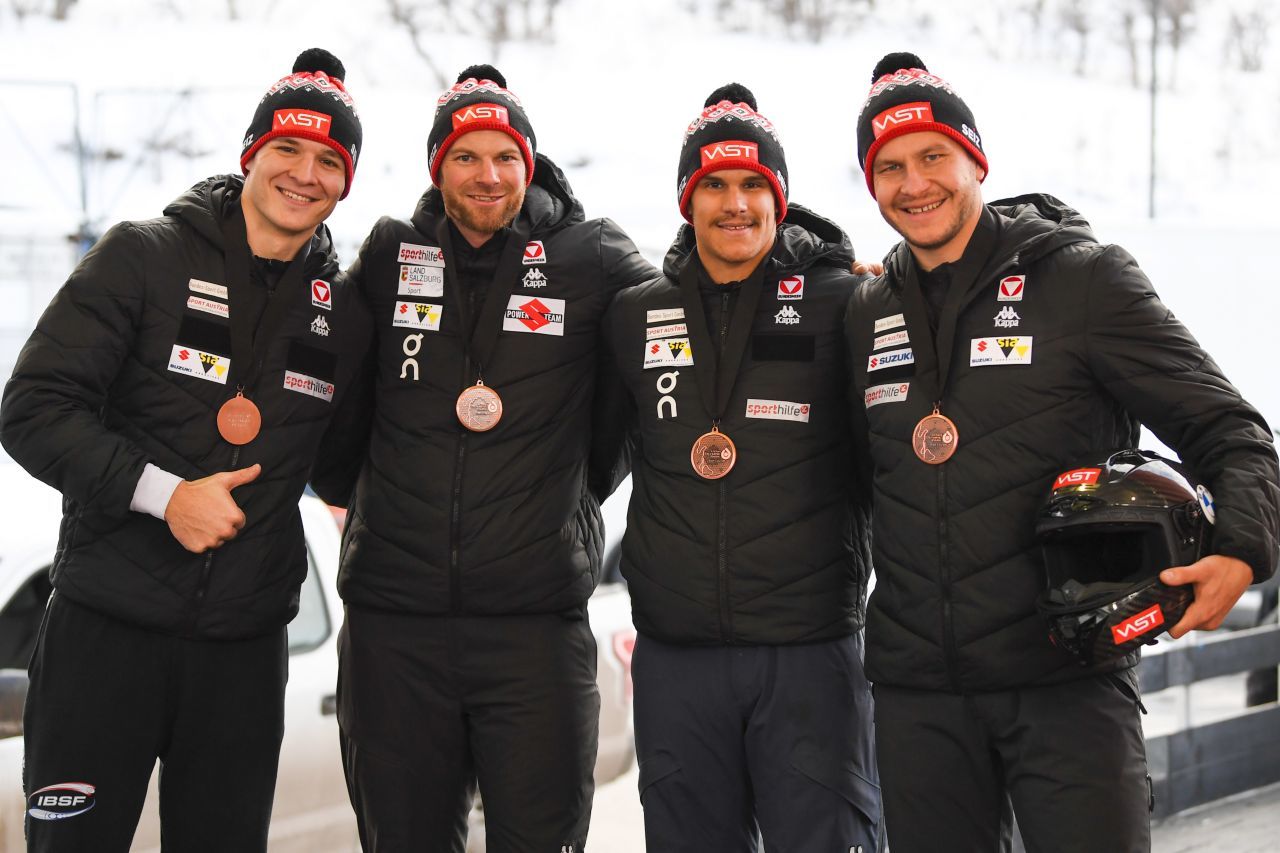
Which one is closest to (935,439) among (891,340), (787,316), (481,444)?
(891,340)

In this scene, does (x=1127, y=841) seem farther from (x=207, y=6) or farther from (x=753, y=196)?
(x=207, y=6)

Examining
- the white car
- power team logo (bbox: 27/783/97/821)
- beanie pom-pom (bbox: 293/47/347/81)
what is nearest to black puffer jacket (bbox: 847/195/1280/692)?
beanie pom-pom (bbox: 293/47/347/81)

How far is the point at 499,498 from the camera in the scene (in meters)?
2.91

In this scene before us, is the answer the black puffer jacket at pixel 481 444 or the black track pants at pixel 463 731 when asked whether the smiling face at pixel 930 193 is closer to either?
the black puffer jacket at pixel 481 444

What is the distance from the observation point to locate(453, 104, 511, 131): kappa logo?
A: 9.96 ft

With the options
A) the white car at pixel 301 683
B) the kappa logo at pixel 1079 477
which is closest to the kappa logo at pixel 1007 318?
the kappa logo at pixel 1079 477

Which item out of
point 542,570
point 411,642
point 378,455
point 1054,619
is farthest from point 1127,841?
point 378,455

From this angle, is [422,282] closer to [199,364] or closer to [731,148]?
[199,364]

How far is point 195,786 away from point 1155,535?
195 cm

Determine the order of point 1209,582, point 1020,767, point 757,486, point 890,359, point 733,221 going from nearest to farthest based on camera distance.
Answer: point 1209,582
point 1020,767
point 890,359
point 757,486
point 733,221

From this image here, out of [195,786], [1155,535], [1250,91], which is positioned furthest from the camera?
[1250,91]

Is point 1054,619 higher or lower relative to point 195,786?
higher

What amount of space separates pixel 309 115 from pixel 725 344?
1.06 metres

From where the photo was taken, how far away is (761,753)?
9.04ft
